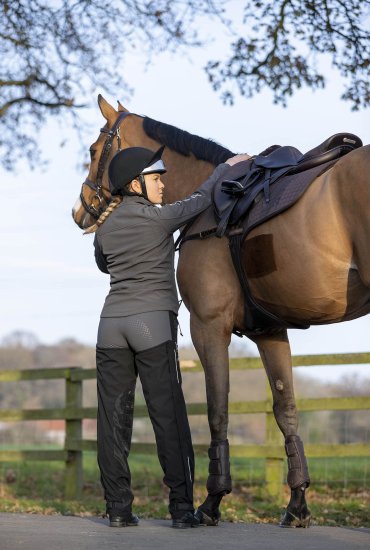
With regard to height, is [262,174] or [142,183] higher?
[262,174]

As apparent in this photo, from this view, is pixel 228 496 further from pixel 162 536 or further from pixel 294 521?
pixel 162 536

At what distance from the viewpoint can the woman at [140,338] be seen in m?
5.16

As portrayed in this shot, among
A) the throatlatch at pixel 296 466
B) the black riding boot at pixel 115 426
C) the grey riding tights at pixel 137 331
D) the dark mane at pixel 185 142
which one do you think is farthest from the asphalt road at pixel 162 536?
the dark mane at pixel 185 142

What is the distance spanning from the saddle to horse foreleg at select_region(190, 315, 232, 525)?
24cm

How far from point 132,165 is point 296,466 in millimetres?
2081

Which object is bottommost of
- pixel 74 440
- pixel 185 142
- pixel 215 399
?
pixel 74 440

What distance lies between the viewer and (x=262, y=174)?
5523 mm

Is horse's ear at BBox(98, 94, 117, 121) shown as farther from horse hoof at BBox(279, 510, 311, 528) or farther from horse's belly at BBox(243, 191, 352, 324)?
horse hoof at BBox(279, 510, 311, 528)

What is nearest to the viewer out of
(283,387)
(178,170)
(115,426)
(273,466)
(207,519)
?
(115,426)

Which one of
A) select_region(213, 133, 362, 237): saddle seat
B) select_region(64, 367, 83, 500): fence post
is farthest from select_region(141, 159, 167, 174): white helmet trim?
select_region(64, 367, 83, 500): fence post

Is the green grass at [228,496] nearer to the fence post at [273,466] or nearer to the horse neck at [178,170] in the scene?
the fence post at [273,466]

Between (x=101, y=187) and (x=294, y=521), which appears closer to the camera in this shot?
(x=294, y=521)

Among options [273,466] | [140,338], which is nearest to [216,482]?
[140,338]

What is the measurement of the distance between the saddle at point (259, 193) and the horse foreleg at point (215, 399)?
0.78 ft
